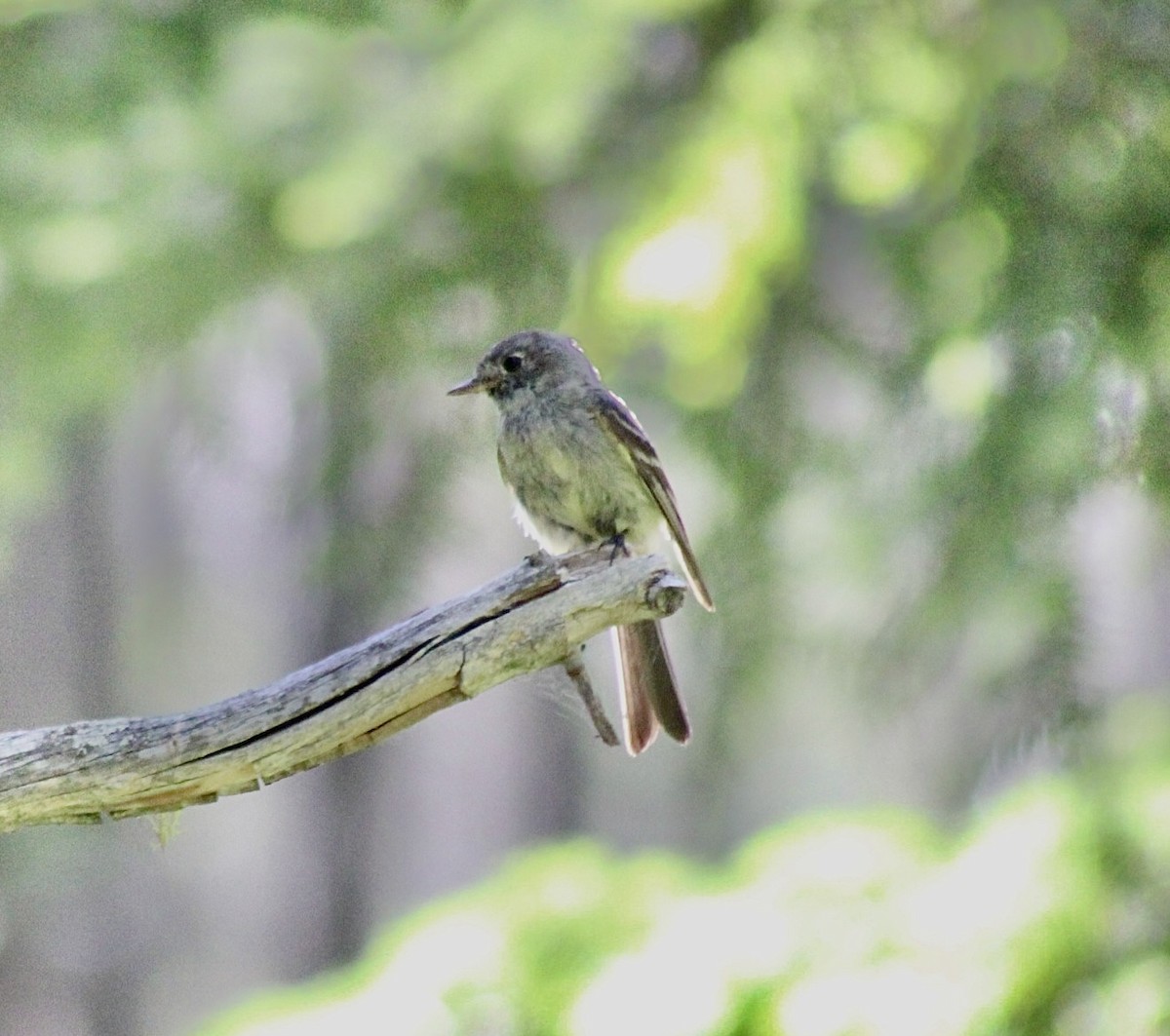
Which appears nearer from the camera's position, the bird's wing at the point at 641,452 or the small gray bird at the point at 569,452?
the bird's wing at the point at 641,452

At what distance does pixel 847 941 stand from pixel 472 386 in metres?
1.76

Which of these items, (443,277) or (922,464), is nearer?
(922,464)

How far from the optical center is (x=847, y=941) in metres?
2.31

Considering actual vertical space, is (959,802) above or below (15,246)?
below

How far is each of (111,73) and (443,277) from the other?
86 centimetres

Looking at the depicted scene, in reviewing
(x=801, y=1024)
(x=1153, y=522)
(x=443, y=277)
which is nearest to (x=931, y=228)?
(x=1153, y=522)

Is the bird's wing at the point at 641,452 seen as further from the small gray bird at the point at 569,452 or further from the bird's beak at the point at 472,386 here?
the bird's beak at the point at 472,386

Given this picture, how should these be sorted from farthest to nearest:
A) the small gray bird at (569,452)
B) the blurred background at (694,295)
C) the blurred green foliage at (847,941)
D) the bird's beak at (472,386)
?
the small gray bird at (569,452) → the bird's beak at (472,386) → the blurred background at (694,295) → the blurred green foliage at (847,941)

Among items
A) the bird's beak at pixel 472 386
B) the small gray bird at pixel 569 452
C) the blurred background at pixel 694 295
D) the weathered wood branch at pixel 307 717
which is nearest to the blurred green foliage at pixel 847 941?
the blurred background at pixel 694 295

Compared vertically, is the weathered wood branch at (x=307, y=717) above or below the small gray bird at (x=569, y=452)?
below

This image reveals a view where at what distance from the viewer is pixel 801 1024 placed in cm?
221

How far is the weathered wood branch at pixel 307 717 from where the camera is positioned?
6.93 ft

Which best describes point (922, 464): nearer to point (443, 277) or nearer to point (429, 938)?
point (443, 277)

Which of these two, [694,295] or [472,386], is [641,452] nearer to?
[472,386]
